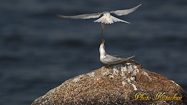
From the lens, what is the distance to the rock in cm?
915

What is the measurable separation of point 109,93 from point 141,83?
0.89 metres

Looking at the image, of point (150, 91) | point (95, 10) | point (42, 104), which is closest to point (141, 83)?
point (150, 91)

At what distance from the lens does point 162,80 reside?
9992 millimetres

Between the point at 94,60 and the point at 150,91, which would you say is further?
the point at 94,60

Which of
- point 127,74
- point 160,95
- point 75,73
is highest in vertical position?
point 75,73

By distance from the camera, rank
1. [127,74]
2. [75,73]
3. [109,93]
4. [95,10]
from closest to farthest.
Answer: [109,93]
[127,74]
[75,73]
[95,10]

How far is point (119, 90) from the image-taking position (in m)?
9.30

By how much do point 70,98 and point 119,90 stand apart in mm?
1129

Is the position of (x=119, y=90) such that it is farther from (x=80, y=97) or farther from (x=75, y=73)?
(x=75, y=73)

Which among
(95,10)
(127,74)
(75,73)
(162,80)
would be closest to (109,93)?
(127,74)

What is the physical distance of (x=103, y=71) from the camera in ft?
32.9

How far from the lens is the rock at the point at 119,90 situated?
9.15m

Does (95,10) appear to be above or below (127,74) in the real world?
above


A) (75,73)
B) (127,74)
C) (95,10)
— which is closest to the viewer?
(127,74)
